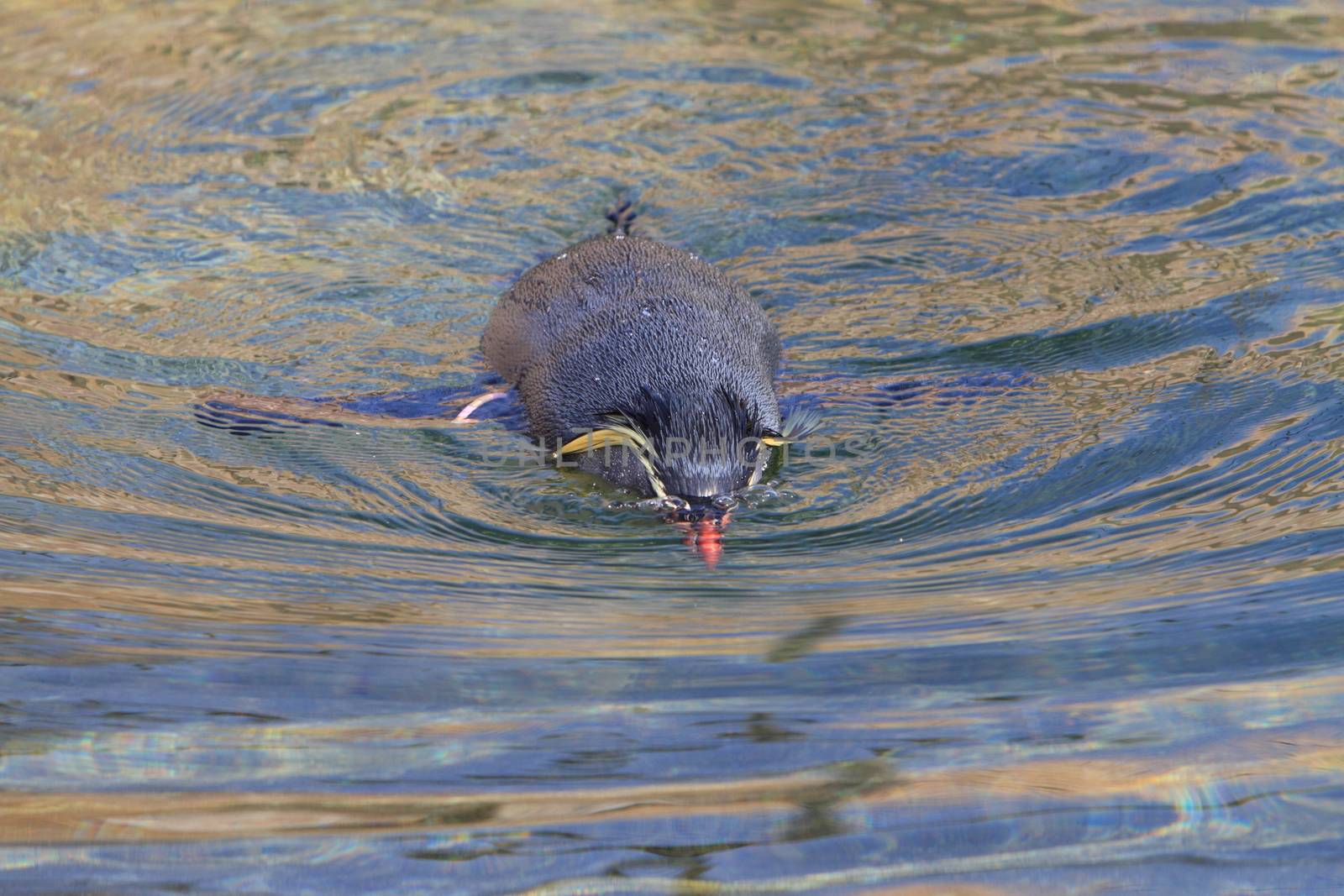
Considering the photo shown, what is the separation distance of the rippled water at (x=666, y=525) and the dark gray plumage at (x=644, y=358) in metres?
0.20

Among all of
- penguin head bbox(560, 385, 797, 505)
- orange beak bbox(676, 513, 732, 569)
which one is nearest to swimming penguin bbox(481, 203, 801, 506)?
penguin head bbox(560, 385, 797, 505)

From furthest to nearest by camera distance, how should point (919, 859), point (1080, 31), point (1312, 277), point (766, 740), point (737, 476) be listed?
1. point (1080, 31)
2. point (1312, 277)
3. point (737, 476)
4. point (766, 740)
5. point (919, 859)

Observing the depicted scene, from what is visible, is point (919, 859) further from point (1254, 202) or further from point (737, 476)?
point (1254, 202)

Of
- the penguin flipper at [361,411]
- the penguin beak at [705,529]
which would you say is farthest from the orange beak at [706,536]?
the penguin flipper at [361,411]

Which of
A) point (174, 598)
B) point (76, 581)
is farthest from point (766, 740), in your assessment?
point (76, 581)

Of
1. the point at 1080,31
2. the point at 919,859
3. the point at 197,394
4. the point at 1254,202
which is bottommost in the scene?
the point at 919,859

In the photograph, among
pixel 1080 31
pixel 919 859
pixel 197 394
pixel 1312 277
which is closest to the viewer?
pixel 919 859

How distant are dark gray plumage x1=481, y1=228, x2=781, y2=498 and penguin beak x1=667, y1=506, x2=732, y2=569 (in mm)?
111

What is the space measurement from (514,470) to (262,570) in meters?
1.45

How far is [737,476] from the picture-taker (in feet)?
16.9

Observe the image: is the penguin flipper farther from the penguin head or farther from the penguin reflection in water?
the penguin head

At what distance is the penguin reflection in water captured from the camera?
203 inches

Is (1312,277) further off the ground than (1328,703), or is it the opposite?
(1312,277)

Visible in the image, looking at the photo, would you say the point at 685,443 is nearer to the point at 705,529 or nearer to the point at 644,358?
the point at 705,529
